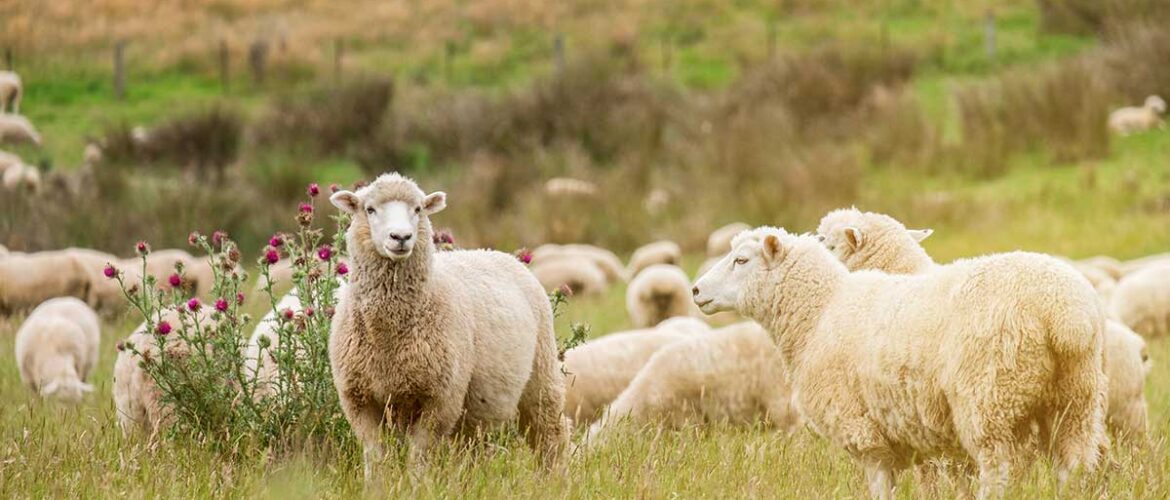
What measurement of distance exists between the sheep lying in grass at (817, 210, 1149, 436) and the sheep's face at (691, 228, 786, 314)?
2.15ft

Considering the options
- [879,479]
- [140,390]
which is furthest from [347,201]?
[879,479]

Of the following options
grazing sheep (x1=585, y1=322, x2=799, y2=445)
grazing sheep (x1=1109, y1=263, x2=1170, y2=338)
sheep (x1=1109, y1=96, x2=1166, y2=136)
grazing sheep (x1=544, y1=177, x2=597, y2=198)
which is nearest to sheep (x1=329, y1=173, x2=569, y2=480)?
grazing sheep (x1=585, y1=322, x2=799, y2=445)

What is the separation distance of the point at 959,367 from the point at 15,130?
892 inches

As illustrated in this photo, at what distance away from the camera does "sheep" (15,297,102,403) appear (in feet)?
32.8

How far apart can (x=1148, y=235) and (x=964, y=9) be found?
1881 cm

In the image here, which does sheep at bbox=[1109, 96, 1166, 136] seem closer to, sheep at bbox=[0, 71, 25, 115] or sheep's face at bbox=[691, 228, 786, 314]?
sheep at bbox=[0, 71, 25, 115]

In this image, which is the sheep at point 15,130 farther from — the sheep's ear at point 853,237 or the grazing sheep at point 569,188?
the sheep's ear at point 853,237

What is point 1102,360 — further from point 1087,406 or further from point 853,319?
point 853,319

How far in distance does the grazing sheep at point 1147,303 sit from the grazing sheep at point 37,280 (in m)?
9.80

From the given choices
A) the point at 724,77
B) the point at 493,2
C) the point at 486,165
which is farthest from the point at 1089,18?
the point at 493,2

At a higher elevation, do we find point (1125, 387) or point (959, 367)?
point (959, 367)

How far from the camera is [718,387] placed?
342 inches

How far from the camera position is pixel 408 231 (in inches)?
215

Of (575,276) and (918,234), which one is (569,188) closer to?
(575,276)
